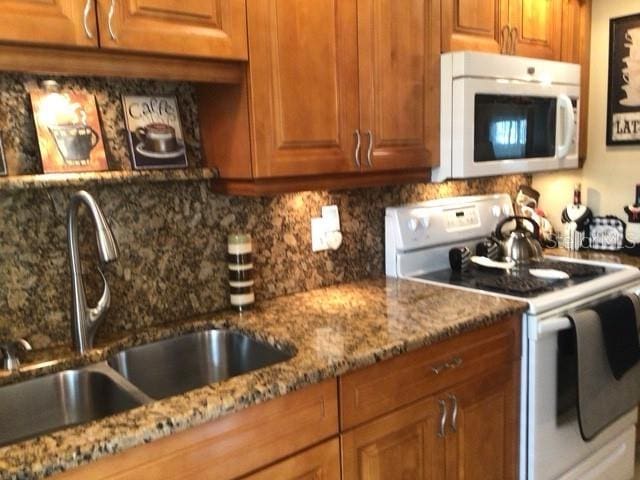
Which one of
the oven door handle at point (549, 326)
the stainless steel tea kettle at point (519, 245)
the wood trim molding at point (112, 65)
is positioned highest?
the wood trim molding at point (112, 65)

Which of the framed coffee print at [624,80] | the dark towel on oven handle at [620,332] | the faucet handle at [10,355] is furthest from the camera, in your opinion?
the framed coffee print at [624,80]

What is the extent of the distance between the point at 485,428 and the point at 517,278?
61cm

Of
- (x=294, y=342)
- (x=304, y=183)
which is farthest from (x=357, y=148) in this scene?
(x=294, y=342)

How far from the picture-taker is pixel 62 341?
1.59 meters

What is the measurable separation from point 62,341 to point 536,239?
78.1 inches

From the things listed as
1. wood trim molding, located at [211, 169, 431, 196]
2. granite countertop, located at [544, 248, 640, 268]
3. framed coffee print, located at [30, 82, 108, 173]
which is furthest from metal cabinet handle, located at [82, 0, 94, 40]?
granite countertop, located at [544, 248, 640, 268]

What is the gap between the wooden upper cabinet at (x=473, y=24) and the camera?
2062mm

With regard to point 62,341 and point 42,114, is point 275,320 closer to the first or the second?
point 62,341

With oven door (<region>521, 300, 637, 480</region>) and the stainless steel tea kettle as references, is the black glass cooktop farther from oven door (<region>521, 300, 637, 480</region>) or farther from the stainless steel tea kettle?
oven door (<region>521, 300, 637, 480</region>)

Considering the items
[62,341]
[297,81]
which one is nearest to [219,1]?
[297,81]

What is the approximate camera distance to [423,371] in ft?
5.30

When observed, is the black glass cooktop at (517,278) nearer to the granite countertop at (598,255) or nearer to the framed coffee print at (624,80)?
the granite countertop at (598,255)

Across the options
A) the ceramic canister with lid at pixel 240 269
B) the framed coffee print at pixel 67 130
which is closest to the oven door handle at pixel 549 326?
the ceramic canister with lid at pixel 240 269

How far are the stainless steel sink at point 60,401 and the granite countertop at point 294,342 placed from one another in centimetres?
4
